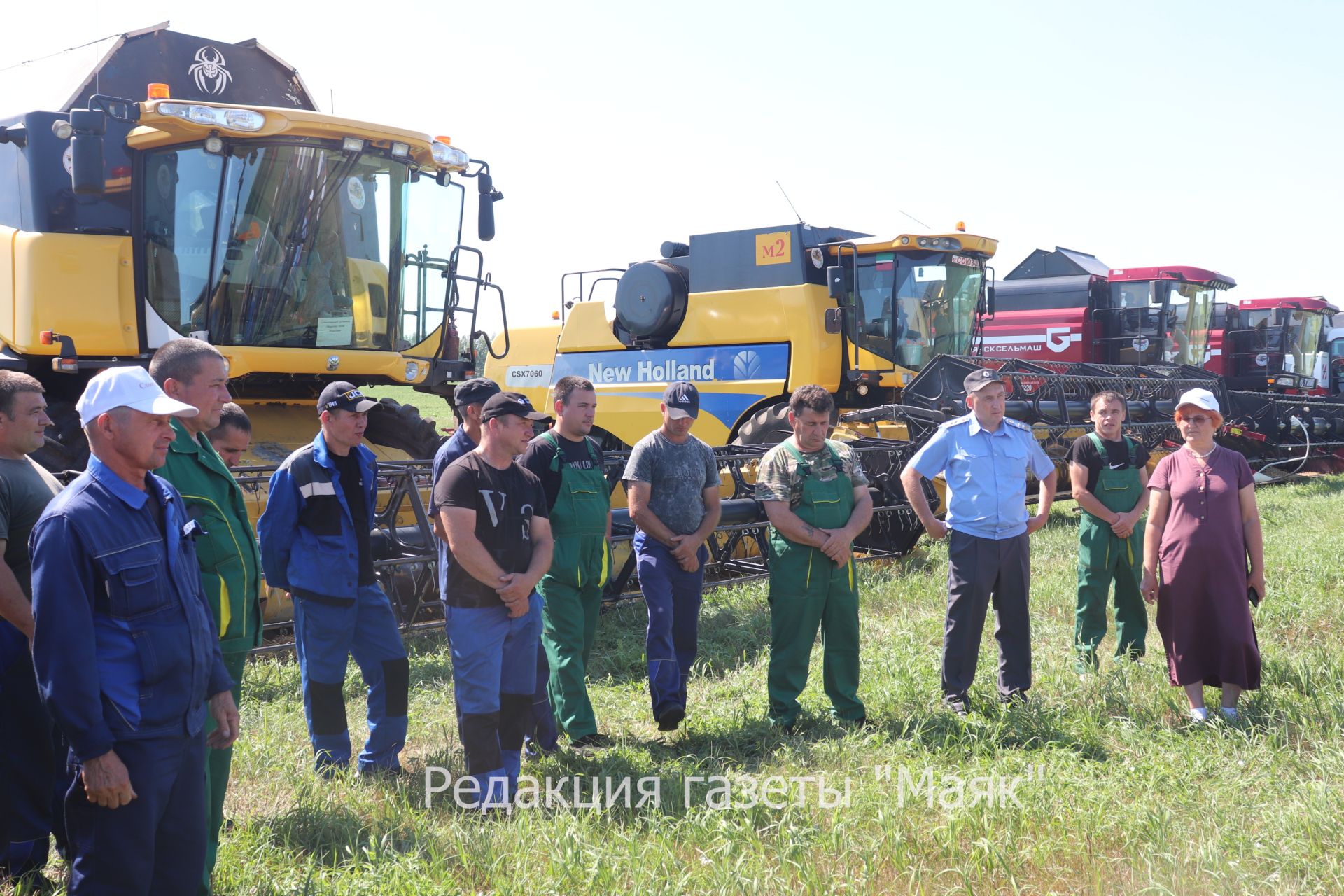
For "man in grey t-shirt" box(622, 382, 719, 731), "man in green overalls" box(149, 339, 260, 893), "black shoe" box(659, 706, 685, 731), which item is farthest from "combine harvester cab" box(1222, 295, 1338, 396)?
"man in green overalls" box(149, 339, 260, 893)

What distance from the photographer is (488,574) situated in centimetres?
429

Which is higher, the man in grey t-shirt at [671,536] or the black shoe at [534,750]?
the man in grey t-shirt at [671,536]

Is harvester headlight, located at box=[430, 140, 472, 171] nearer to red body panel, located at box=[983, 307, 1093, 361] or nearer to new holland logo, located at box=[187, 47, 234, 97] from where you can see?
new holland logo, located at box=[187, 47, 234, 97]

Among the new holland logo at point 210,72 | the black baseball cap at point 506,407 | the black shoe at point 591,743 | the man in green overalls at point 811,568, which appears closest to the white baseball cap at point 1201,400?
the man in green overalls at point 811,568

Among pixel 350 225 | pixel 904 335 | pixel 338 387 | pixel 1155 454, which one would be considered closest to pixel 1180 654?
pixel 338 387

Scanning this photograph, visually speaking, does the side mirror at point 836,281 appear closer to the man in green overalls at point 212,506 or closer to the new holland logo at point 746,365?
the new holland logo at point 746,365

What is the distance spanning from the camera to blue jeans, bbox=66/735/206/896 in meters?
2.80

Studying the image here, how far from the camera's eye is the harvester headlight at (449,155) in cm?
852

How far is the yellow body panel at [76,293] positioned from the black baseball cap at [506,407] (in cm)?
461

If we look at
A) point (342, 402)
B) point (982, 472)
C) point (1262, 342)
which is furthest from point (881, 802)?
point (1262, 342)

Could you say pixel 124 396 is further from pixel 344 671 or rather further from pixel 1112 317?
pixel 1112 317

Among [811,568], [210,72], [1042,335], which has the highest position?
[210,72]

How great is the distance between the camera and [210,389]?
3545 mm

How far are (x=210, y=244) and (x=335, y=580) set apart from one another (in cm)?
419
